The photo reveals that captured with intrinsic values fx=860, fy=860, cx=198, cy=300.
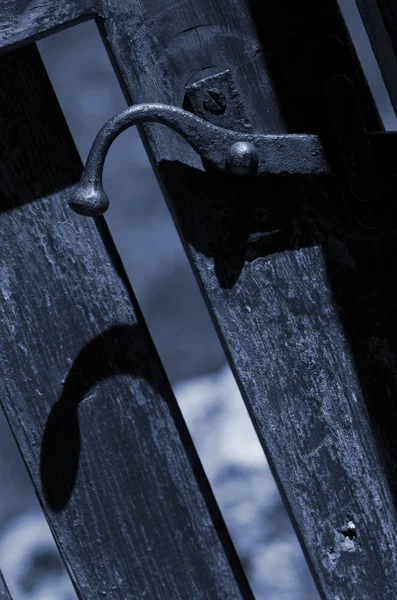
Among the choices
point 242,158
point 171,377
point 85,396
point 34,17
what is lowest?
point 171,377

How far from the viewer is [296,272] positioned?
2.99 feet

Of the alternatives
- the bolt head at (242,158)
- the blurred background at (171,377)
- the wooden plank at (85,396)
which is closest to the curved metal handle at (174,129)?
the bolt head at (242,158)

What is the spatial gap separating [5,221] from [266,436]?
1.21 ft

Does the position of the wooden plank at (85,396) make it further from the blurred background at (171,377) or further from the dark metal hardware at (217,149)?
the blurred background at (171,377)

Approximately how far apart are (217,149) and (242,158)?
3 centimetres

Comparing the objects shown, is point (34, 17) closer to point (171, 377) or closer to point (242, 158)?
point (242, 158)

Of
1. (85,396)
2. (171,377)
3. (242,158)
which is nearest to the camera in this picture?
(242,158)

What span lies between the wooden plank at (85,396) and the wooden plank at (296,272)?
12cm

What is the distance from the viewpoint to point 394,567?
→ 37.1 inches

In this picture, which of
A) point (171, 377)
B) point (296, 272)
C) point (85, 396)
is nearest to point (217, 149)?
point (296, 272)

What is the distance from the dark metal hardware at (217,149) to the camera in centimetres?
83

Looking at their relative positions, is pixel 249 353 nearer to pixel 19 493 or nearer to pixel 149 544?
pixel 149 544

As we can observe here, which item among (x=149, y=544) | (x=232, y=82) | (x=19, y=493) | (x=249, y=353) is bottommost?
(x=19, y=493)

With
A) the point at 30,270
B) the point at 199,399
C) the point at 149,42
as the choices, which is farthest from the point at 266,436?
the point at 199,399
